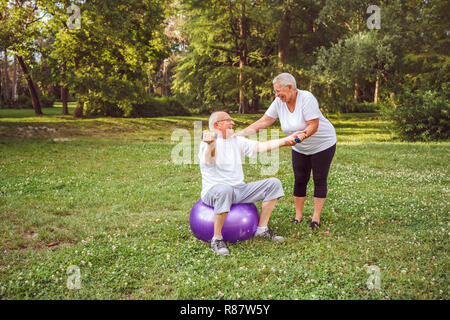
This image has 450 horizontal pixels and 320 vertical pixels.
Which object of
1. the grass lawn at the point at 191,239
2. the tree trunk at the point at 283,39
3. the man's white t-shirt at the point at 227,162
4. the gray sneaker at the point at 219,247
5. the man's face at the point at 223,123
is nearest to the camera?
the grass lawn at the point at 191,239

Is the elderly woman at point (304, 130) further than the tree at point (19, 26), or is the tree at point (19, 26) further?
the tree at point (19, 26)

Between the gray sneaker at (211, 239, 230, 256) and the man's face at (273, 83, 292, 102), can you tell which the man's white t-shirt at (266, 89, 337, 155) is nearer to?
the man's face at (273, 83, 292, 102)

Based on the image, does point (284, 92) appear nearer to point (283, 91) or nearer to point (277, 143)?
point (283, 91)

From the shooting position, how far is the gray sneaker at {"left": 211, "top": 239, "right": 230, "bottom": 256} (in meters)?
5.29

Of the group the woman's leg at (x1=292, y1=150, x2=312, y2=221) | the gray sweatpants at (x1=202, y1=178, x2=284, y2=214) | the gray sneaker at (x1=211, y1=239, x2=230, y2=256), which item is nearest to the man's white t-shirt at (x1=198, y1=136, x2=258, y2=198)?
the gray sweatpants at (x1=202, y1=178, x2=284, y2=214)

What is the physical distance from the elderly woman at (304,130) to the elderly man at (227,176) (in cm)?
30

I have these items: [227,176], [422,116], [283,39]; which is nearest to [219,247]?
[227,176]

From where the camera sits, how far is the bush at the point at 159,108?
3195 cm

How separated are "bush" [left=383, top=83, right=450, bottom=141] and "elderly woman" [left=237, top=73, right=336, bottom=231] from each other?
45.7 ft

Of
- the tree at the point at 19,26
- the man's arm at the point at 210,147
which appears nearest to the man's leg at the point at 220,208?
the man's arm at the point at 210,147

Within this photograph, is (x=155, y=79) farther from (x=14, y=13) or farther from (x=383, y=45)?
(x=383, y=45)

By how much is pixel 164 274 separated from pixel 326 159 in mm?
3238

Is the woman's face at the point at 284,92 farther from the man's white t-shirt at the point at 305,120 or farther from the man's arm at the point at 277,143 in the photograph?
the man's arm at the point at 277,143
